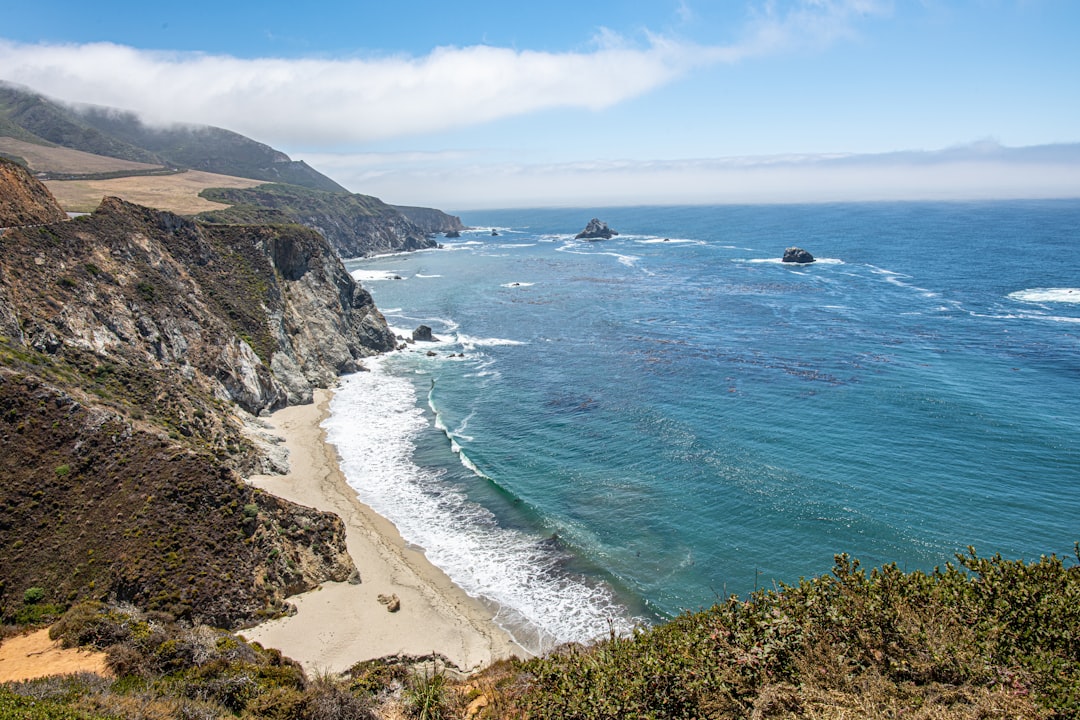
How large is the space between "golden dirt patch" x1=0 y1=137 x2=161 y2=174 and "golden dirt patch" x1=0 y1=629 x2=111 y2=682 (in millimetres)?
138470

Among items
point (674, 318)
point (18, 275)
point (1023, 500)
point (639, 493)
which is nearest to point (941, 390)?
point (1023, 500)

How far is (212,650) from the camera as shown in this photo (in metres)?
21.3

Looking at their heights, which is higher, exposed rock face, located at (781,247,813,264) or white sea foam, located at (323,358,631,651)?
exposed rock face, located at (781,247,813,264)

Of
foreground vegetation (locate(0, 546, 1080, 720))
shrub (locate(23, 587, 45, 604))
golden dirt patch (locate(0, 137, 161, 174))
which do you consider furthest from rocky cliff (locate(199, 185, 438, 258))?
foreground vegetation (locate(0, 546, 1080, 720))

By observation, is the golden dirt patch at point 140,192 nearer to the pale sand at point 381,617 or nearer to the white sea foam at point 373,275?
the white sea foam at point 373,275

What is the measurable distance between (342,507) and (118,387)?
16143mm

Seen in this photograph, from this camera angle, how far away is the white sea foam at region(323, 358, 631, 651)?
1159 inches

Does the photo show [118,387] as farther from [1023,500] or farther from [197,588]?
[1023,500]

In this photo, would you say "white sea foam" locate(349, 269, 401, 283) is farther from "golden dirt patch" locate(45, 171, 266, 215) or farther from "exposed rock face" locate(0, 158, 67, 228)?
"exposed rock face" locate(0, 158, 67, 228)

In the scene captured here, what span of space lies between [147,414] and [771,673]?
3716 centimetres

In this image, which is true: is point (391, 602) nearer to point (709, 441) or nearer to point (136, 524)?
point (136, 524)

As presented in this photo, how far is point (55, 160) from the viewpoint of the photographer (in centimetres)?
14125

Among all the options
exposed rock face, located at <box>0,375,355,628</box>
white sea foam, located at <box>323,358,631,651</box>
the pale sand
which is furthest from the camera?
white sea foam, located at <box>323,358,631,651</box>

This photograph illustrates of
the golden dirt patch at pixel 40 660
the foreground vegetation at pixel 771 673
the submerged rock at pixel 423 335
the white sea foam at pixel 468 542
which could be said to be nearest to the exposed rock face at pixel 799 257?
the submerged rock at pixel 423 335
